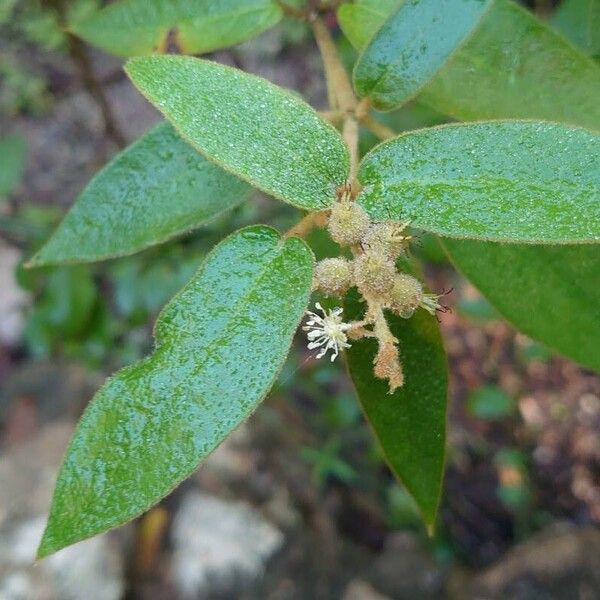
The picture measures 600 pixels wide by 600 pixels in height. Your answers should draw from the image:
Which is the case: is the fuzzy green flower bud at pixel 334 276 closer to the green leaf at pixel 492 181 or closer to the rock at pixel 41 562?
the green leaf at pixel 492 181

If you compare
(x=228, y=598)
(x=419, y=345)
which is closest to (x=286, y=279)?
(x=419, y=345)

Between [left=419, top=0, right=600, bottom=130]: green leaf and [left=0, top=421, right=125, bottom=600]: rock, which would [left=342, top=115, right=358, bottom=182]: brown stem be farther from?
[left=0, top=421, right=125, bottom=600]: rock

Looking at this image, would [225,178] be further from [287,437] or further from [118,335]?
[118,335]

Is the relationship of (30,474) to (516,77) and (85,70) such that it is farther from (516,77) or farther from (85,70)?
(516,77)

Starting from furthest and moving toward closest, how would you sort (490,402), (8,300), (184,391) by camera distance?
(8,300) < (490,402) < (184,391)

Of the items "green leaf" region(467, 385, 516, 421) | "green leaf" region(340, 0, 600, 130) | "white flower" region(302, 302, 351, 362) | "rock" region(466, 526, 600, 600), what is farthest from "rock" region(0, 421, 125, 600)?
"green leaf" region(340, 0, 600, 130)

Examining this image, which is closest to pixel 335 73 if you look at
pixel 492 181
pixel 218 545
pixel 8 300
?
pixel 492 181
